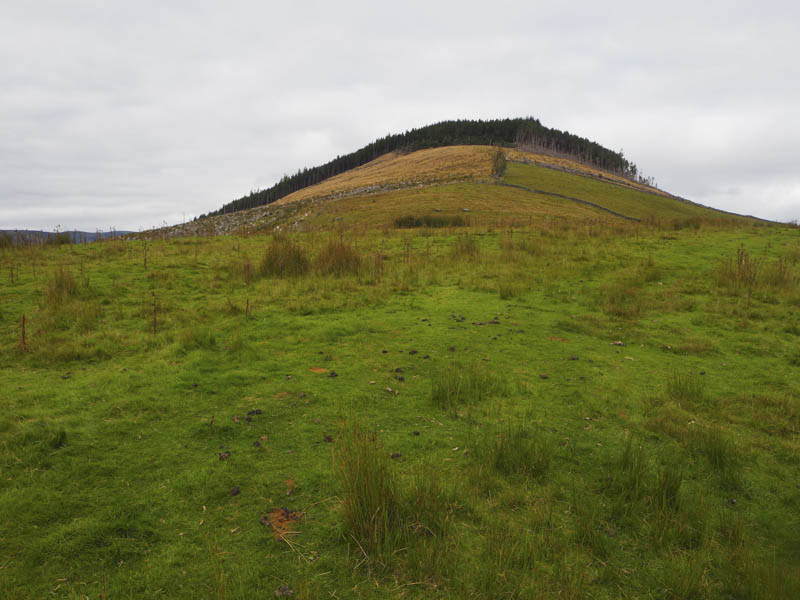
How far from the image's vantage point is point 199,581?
2309 millimetres

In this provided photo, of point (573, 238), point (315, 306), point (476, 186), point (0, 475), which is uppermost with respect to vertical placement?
point (476, 186)

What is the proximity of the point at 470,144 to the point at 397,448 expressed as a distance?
112397 millimetres

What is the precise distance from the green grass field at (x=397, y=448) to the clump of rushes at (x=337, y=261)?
2.92 meters

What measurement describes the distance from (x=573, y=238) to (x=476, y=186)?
1300 inches

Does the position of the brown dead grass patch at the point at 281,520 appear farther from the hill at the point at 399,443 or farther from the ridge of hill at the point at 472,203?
the ridge of hill at the point at 472,203

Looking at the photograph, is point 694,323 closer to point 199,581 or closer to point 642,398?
point 642,398

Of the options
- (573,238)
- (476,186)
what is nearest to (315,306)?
(573,238)

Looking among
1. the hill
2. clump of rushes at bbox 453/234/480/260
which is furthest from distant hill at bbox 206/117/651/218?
the hill

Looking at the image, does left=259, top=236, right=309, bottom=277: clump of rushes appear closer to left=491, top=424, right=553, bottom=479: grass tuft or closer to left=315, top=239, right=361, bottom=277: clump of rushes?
left=315, top=239, right=361, bottom=277: clump of rushes

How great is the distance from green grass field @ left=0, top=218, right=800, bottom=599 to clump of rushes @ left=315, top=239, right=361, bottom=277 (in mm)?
2917

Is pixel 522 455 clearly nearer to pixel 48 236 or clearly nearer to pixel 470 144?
pixel 48 236

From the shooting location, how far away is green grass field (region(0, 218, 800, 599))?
2.38m

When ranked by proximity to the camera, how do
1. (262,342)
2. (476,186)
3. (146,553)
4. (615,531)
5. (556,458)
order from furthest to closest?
1. (476,186)
2. (262,342)
3. (556,458)
4. (615,531)
5. (146,553)

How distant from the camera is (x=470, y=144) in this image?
348 ft
